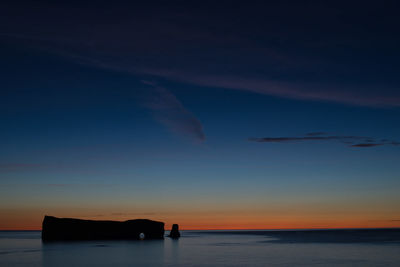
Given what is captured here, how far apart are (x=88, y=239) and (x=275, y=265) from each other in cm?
7172

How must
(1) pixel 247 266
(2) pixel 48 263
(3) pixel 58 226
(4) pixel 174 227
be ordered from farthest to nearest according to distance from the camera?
(4) pixel 174 227 → (3) pixel 58 226 → (2) pixel 48 263 → (1) pixel 247 266

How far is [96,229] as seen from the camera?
350ft

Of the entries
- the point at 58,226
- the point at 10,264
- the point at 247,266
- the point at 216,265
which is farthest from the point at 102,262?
the point at 58,226

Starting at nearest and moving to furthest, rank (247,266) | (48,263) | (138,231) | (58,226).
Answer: (247,266) < (48,263) < (58,226) < (138,231)

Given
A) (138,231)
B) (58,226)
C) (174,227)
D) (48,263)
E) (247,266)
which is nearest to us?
(247,266)

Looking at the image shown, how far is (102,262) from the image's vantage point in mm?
47344

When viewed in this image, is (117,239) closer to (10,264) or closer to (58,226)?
(58,226)

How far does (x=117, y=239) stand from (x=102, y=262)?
63704 mm

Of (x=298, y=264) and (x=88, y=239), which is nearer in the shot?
(x=298, y=264)

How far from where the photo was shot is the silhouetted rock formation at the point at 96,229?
10094cm

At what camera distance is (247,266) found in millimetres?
42312

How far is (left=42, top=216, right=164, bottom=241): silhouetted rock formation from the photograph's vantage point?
10094 centimetres

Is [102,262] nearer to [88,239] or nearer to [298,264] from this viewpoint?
[298,264]

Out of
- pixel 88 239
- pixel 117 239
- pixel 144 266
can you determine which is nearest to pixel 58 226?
pixel 88 239
